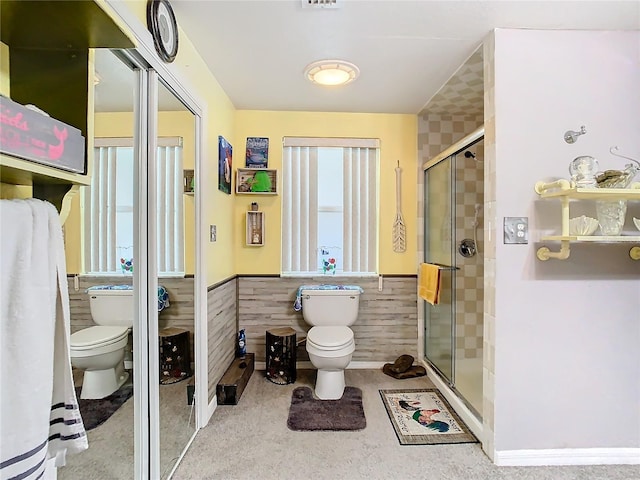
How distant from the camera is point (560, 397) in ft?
6.05

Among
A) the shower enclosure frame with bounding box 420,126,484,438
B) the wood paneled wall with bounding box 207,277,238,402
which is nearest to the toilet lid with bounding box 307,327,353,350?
the wood paneled wall with bounding box 207,277,238,402

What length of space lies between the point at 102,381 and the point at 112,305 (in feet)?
0.94

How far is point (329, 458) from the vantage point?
1865 mm

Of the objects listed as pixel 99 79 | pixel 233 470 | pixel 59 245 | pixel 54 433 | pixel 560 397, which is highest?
pixel 99 79

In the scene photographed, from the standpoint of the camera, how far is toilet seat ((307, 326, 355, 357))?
246cm

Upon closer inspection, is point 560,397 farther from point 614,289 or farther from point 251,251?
point 251,251

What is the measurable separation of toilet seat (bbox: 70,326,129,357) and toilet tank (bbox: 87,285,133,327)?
0.03m

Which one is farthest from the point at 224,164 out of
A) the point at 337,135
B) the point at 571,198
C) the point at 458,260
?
the point at 571,198

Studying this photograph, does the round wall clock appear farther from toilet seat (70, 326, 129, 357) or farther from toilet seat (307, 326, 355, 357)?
toilet seat (307, 326, 355, 357)

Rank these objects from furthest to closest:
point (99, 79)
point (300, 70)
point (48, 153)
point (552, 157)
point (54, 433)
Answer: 1. point (300, 70)
2. point (552, 157)
3. point (99, 79)
4. point (54, 433)
5. point (48, 153)

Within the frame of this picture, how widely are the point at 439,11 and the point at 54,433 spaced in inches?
86.5

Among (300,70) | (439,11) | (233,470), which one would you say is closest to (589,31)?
(439,11)

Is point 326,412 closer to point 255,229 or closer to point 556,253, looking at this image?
point 255,229

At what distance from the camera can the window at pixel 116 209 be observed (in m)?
1.25
